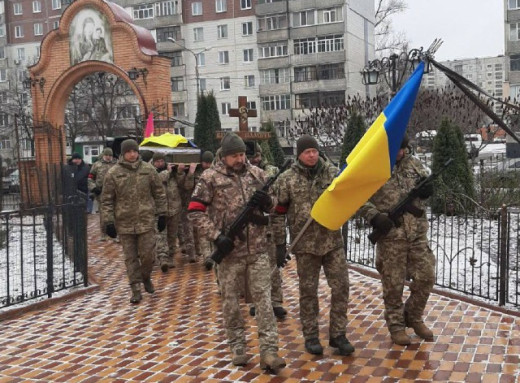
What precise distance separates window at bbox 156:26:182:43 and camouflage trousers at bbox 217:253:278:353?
4811 centimetres

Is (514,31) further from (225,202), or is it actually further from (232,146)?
(225,202)

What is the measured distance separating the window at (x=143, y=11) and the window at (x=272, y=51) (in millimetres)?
10944

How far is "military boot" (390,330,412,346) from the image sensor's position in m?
5.29

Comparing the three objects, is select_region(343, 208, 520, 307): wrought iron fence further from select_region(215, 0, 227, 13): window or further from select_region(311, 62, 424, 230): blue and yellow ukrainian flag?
select_region(215, 0, 227, 13): window

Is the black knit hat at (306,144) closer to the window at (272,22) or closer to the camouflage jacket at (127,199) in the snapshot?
the camouflage jacket at (127,199)

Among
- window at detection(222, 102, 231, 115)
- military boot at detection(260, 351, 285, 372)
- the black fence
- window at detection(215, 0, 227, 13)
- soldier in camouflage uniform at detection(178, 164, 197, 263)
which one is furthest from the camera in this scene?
window at detection(222, 102, 231, 115)

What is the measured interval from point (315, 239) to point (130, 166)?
10.4 feet

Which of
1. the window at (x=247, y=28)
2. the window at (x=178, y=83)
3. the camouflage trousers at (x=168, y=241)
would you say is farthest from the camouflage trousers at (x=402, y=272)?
the window at (x=178, y=83)

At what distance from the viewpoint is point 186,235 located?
1012 cm

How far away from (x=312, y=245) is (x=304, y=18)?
42954 millimetres

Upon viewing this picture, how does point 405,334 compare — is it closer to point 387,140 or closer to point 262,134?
point 387,140

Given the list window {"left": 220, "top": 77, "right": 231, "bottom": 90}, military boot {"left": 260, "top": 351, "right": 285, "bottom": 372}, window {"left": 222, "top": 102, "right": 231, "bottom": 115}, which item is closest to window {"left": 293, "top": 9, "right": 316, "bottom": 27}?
window {"left": 220, "top": 77, "right": 231, "bottom": 90}

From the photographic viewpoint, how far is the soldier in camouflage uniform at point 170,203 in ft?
30.9

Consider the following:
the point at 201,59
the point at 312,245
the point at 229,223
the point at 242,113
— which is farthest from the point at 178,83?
the point at 312,245
